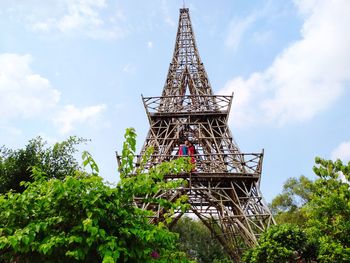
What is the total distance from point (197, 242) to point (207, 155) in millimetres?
22895

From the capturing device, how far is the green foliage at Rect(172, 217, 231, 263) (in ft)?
128

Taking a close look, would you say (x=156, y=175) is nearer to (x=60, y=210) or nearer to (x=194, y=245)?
(x=60, y=210)

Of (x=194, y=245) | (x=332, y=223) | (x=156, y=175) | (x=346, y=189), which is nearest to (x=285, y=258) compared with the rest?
(x=332, y=223)

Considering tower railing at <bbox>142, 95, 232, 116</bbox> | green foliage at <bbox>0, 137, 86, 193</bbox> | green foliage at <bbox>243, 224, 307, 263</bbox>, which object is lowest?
green foliage at <bbox>243, 224, 307, 263</bbox>

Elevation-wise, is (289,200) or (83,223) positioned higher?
(289,200)

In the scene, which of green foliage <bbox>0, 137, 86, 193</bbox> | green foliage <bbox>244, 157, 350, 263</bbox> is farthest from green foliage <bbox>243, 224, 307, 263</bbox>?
green foliage <bbox>0, 137, 86, 193</bbox>

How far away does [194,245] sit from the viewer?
40.2 metres

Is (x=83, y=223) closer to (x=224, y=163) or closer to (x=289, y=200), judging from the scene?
(x=224, y=163)

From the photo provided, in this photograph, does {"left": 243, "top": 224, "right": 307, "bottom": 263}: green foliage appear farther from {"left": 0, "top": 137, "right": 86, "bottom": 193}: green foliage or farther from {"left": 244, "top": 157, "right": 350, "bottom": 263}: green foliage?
{"left": 0, "top": 137, "right": 86, "bottom": 193}: green foliage

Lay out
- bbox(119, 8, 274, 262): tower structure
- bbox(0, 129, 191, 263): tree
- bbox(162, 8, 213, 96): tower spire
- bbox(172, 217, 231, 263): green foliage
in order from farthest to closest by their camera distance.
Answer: bbox(172, 217, 231, 263): green foliage → bbox(162, 8, 213, 96): tower spire → bbox(119, 8, 274, 262): tower structure → bbox(0, 129, 191, 263): tree

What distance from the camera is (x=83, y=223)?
169 inches

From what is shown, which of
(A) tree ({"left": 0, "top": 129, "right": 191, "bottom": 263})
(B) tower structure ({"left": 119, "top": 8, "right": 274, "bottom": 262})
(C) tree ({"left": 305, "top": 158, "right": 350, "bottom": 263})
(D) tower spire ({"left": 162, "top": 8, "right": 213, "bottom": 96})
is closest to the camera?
(A) tree ({"left": 0, "top": 129, "right": 191, "bottom": 263})

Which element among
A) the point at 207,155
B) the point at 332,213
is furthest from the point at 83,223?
the point at 207,155

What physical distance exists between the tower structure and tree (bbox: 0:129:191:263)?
10863 mm
